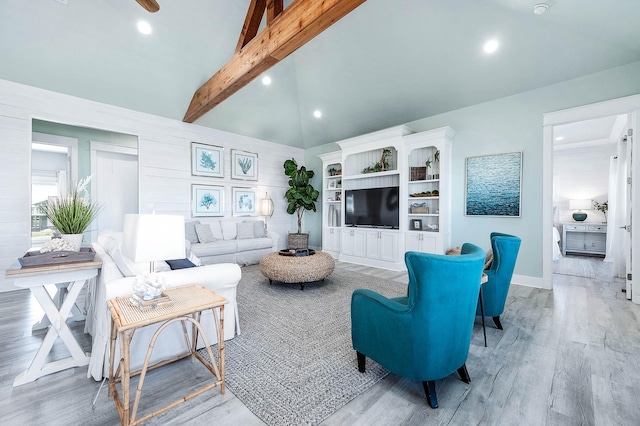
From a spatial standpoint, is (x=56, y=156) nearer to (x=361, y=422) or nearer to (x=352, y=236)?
(x=352, y=236)

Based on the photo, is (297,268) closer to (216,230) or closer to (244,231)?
(244,231)

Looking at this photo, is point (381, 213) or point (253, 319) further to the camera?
point (381, 213)

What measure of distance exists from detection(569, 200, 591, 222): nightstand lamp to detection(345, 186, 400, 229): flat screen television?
200 inches

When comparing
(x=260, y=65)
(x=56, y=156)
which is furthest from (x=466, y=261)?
(x=56, y=156)

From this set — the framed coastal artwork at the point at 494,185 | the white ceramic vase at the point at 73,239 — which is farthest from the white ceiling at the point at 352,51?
the white ceramic vase at the point at 73,239

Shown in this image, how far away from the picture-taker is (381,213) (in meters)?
5.41

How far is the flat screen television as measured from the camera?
5223 mm

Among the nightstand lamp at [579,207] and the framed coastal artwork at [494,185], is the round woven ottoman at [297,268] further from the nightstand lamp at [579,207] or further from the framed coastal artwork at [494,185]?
the nightstand lamp at [579,207]

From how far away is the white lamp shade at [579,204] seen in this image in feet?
21.6

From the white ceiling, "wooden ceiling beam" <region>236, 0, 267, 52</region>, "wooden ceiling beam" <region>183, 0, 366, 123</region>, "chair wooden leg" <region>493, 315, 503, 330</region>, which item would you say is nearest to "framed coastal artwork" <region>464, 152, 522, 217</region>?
the white ceiling

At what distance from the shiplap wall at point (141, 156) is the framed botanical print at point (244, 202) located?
0.13 metres

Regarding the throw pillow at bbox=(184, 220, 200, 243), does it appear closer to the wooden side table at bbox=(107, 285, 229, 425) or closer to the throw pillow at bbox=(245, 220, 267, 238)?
the throw pillow at bbox=(245, 220, 267, 238)

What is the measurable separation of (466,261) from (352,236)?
431 cm

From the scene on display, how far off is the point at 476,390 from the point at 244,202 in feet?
18.4
